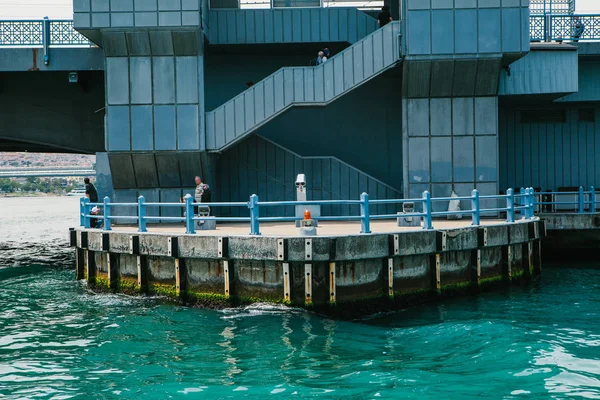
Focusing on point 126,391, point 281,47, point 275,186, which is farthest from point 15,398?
point 281,47

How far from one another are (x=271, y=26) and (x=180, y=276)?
44.0ft

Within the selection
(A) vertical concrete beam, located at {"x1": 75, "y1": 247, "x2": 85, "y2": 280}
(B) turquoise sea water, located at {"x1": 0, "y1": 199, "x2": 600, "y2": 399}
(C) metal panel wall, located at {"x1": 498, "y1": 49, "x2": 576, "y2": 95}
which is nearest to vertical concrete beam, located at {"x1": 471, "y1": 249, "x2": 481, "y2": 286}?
(B) turquoise sea water, located at {"x1": 0, "y1": 199, "x2": 600, "y2": 399}

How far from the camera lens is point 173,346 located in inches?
599

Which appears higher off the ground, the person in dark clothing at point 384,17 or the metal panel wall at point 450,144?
the person in dark clothing at point 384,17

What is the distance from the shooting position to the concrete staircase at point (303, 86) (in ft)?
87.5

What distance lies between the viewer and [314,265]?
18.0 metres

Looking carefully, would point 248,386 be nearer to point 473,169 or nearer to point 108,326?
point 108,326

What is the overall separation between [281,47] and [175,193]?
7500 millimetres

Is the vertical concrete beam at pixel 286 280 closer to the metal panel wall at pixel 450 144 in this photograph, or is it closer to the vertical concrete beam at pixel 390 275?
the vertical concrete beam at pixel 390 275

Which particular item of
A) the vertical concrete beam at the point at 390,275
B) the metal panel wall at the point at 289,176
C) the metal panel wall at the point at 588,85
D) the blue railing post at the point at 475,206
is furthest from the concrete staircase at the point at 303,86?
the metal panel wall at the point at 588,85

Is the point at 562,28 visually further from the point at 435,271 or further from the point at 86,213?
the point at 86,213

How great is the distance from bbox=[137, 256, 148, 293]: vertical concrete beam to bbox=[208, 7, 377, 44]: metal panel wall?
11.9m

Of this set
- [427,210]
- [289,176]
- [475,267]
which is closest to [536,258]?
[475,267]

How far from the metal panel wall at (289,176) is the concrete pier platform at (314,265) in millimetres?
7738
